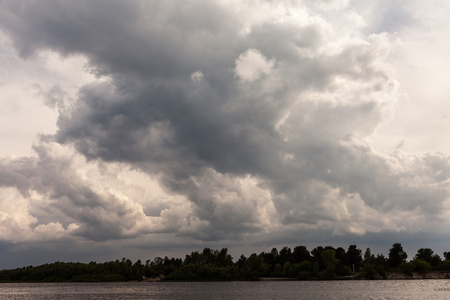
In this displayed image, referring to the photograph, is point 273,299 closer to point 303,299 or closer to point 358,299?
point 303,299

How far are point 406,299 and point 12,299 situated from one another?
12904 centimetres

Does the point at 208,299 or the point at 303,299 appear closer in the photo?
the point at 303,299

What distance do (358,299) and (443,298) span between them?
23.5 metres

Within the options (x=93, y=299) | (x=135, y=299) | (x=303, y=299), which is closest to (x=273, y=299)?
(x=303, y=299)

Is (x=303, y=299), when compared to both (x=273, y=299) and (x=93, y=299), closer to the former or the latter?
(x=273, y=299)

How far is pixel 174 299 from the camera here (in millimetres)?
137000

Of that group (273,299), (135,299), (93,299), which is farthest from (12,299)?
(273,299)

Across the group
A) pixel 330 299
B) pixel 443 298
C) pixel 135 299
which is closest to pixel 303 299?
pixel 330 299

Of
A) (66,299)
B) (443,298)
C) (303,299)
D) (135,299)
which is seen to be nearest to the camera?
(443,298)

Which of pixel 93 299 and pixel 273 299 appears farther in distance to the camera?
A: pixel 93 299

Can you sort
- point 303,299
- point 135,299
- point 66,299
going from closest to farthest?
1. point 303,299
2. point 135,299
3. point 66,299

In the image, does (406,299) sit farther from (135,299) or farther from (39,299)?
(39,299)

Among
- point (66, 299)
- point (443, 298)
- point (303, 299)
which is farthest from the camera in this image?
point (66, 299)

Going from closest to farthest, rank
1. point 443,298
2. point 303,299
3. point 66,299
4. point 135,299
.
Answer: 1. point 443,298
2. point 303,299
3. point 135,299
4. point 66,299
